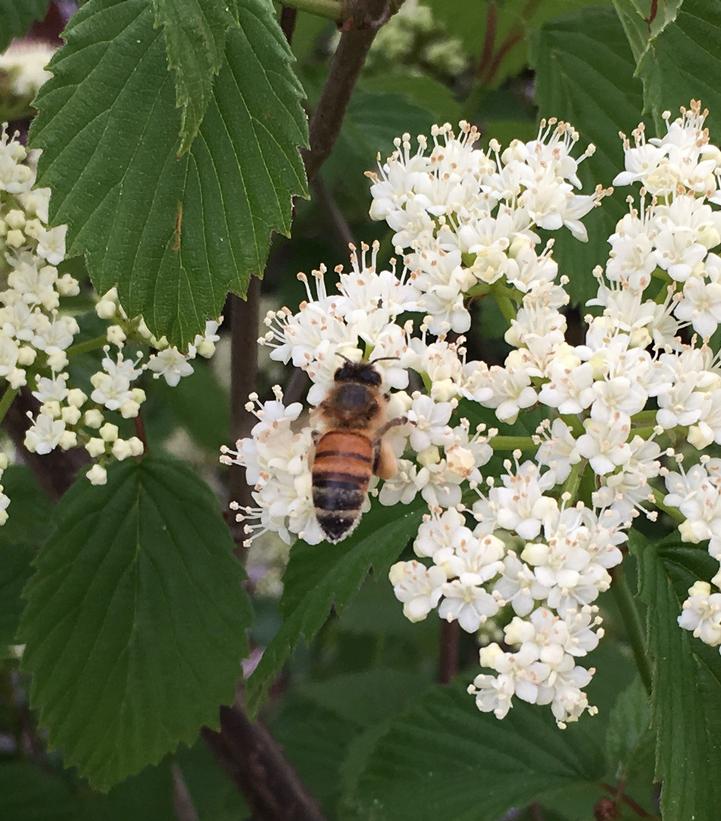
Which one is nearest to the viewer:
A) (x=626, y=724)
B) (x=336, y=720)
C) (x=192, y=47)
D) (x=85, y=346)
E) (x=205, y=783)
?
(x=192, y=47)

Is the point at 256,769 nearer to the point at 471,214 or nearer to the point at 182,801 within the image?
the point at 182,801

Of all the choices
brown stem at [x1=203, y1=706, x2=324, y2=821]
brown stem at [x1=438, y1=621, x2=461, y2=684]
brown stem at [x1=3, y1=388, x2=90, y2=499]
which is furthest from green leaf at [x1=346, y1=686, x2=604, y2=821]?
brown stem at [x1=3, y1=388, x2=90, y2=499]

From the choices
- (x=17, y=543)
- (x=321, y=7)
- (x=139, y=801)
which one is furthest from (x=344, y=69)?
(x=139, y=801)

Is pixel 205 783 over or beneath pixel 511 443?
beneath

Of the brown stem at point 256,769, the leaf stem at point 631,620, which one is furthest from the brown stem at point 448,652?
the leaf stem at point 631,620

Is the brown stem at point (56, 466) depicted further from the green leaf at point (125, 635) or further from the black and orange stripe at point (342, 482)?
the black and orange stripe at point (342, 482)

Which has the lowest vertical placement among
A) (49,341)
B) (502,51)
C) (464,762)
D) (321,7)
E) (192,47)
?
(464,762)

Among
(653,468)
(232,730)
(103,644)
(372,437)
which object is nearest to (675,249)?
(653,468)
